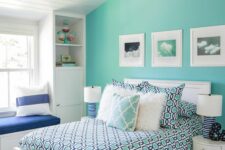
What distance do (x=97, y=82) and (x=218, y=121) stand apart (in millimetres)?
2062

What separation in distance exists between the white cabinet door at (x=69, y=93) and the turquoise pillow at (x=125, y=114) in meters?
1.60

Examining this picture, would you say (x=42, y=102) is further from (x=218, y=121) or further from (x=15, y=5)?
(x=218, y=121)

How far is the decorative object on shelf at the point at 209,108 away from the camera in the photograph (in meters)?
2.77

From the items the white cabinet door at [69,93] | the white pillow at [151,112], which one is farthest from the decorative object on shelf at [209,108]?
the white cabinet door at [69,93]

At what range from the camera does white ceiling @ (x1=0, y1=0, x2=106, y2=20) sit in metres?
3.72

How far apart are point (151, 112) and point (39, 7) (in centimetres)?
235

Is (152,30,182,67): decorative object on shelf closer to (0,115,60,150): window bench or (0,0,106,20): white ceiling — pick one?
(0,0,106,20): white ceiling

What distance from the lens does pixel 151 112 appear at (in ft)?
9.17

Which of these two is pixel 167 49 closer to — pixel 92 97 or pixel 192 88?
pixel 192 88

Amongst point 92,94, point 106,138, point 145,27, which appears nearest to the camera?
point 106,138

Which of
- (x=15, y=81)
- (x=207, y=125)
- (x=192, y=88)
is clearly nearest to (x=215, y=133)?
(x=207, y=125)

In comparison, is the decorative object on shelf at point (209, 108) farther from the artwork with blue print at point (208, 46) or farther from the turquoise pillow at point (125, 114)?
the turquoise pillow at point (125, 114)

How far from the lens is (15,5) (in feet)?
12.3

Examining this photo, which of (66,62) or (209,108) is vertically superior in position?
(66,62)
